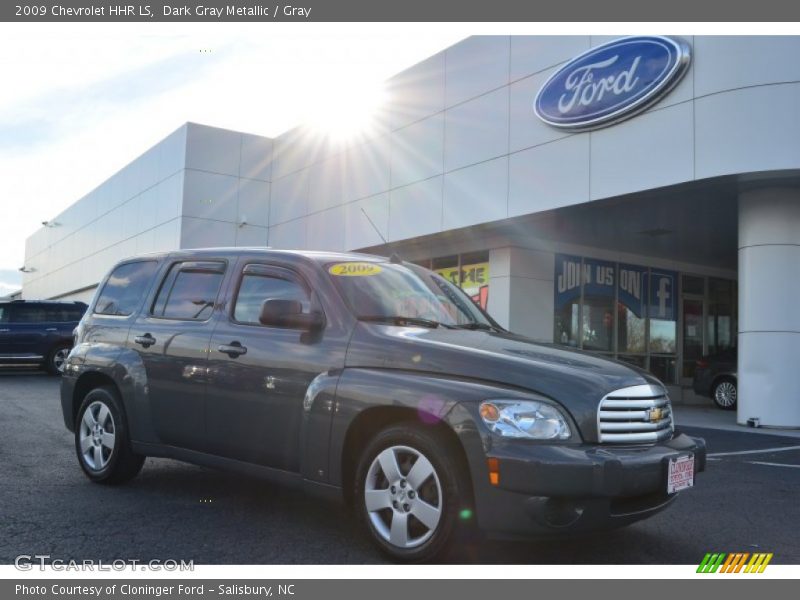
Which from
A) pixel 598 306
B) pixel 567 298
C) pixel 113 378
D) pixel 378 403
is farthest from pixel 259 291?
pixel 598 306

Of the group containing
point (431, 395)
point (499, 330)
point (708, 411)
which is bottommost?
point (708, 411)

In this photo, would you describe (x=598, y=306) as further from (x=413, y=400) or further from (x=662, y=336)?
(x=413, y=400)

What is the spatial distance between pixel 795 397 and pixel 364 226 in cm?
1080

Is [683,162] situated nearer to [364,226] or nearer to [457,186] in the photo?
[457,186]

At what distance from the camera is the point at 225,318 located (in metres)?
4.98

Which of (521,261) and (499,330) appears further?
(521,261)

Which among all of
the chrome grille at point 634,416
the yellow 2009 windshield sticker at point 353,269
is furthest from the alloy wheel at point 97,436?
the chrome grille at point 634,416

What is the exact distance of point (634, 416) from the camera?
3.86 metres

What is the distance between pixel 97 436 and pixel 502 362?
3.54 m

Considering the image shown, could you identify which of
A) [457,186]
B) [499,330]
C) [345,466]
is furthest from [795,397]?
[345,466]

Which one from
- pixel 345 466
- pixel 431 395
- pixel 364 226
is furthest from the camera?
pixel 364 226

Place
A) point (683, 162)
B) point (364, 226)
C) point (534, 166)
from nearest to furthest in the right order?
point (683, 162)
point (534, 166)
point (364, 226)

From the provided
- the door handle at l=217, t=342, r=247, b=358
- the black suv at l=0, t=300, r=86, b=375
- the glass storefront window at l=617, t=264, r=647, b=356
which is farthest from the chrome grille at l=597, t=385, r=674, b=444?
the black suv at l=0, t=300, r=86, b=375

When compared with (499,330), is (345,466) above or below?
below
